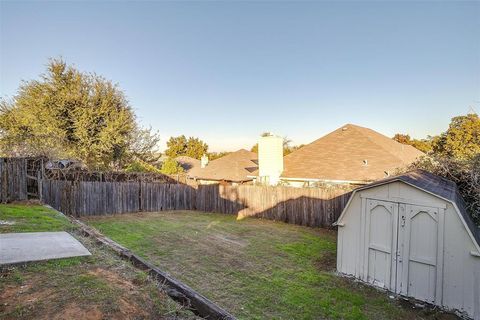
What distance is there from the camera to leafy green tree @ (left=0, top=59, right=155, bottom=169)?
17.9 metres

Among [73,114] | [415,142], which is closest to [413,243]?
[73,114]

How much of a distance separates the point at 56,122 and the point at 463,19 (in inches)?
871

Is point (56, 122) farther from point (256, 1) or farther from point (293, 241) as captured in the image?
point (293, 241)

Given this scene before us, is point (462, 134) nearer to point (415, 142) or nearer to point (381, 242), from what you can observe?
point (415, 142)

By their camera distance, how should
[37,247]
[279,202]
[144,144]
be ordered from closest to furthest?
1. [37,247]
2. [279,202]
3. [144,144]

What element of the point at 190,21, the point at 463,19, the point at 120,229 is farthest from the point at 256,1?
the point at 120,229

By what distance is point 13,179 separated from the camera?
1003cm

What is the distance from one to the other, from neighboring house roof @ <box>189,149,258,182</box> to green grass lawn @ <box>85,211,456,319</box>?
8.98 metres

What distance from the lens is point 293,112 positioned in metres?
24.4

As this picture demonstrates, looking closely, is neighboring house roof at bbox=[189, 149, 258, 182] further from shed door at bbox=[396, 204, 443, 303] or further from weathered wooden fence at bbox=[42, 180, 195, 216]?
shed door at bbox=[396, 204, 443, 303]

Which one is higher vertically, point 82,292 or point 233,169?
point 82,292

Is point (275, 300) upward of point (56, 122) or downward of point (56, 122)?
downward

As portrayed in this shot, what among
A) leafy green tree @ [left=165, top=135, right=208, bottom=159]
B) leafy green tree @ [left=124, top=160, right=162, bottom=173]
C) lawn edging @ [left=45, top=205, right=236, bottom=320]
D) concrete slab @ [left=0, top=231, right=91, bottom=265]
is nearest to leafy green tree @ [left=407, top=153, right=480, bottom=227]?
lawn edging @ [left=45, top=205, right=236, bottom=320]

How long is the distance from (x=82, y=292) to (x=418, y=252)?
581 centimetres
